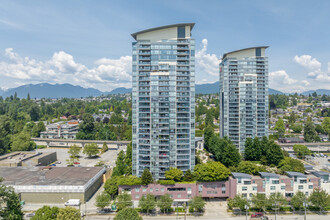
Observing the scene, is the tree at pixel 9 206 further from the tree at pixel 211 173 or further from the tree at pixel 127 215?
the tree at pixel 211 173

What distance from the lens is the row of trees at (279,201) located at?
48188 millimetres

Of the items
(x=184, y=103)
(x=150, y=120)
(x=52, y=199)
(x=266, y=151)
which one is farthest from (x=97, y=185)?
(x=266, y=151)

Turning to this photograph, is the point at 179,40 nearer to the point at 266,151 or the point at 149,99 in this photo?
the point at 149,99

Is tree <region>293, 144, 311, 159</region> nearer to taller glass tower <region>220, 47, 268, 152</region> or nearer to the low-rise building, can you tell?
taller glass tower <region>220, 47, 268, 152</region>

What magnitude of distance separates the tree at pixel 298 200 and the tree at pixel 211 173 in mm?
15338

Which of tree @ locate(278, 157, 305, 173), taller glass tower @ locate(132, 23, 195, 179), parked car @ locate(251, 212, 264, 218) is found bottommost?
parked car @ locate(251, 212, 264, 218)

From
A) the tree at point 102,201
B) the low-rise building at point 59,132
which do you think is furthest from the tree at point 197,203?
the low-rise building at point 59,132

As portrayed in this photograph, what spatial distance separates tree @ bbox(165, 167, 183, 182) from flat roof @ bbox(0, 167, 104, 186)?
71.2 feet

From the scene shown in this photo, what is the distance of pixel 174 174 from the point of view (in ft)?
180

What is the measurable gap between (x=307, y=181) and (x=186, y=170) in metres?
30.9

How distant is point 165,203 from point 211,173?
46.0ft

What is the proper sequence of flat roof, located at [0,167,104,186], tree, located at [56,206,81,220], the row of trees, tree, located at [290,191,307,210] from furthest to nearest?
flat roof, located at [0,167,104,186] → tree, located at [290,191,307,210] → the row of trees → tree, located at [56,206,81,220]

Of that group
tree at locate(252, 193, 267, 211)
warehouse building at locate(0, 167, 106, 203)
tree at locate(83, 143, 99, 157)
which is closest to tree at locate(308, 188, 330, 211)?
tree at locate(252, 193, 267, 211)

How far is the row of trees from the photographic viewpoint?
48.2 metres
